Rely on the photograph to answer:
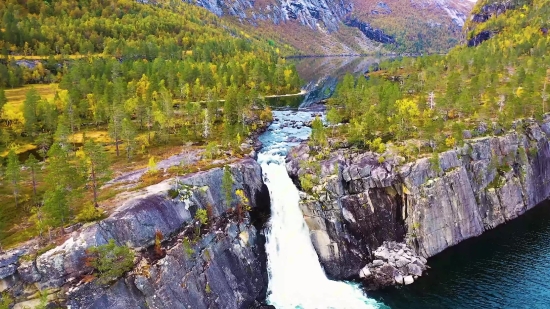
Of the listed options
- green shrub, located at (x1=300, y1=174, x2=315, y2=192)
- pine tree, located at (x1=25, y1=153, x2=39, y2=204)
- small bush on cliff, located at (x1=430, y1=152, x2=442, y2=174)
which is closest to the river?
green shrub, located at (x1=300, y1=174, x2=315, y2=192)

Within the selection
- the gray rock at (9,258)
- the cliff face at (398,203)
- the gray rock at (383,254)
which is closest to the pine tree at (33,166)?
the gray rock at (9,258)

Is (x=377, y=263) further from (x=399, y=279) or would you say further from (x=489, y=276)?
(x=489, y=276)

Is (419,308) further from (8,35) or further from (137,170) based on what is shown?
(8,35)

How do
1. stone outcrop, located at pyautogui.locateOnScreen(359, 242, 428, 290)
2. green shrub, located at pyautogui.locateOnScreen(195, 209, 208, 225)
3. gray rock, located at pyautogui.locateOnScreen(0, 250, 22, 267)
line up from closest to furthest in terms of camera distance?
gray rock, located at pyautogui.locateOnScreen(0, 250, 22, 267)
green shrub, located at pyautogui.locateOnScreen(195, 209, 208, 225)
stone outcrop, located at pyautogui.locateOnScreen(359, 242, 428, 290)

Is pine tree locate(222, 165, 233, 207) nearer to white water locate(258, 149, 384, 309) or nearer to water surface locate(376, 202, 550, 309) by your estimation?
white water locate(258, 149, 384, 309)

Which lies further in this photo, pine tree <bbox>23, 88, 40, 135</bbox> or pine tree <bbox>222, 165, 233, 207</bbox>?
pine tree <bbox>23, 88, 40, 135</bbox>

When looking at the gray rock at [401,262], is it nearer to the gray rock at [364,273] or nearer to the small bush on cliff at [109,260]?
the gray rock at [364,273]

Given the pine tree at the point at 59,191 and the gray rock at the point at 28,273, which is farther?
the pine tree at the point at 59,191
